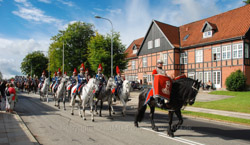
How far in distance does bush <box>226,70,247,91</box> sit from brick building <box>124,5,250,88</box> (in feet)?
5.07

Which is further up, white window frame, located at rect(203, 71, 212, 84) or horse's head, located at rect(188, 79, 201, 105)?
white window frame, located at rect(203, 71, 212, 84)

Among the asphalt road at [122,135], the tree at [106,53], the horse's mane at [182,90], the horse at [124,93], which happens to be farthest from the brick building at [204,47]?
the horse's mane at [182,90]

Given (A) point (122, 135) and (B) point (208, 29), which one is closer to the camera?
(A) point (122, 135)

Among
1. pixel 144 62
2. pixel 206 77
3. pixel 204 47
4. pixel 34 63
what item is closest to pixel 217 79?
pixel 206 77

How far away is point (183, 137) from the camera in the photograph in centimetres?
735

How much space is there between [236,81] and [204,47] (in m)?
8.69

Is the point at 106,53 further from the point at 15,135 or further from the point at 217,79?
the point at 15,135

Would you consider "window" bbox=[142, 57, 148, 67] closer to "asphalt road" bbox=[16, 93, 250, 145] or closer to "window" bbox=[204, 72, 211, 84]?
"window" bbox=[204, 72, 211, 84]

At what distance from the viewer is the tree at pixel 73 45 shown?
50.6m

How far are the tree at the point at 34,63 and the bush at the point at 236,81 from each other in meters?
85.2

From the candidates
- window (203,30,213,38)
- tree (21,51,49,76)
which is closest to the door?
window (203,30,213,38)

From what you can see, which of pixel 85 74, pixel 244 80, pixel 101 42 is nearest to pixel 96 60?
pixel 101 42

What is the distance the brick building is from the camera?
2872 centimetres

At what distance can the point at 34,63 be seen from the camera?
95688 millimetres
